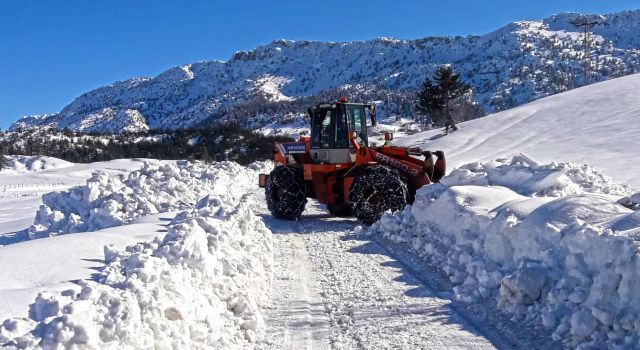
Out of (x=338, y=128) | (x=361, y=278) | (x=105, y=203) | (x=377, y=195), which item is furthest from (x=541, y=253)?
(x=105, y=203)

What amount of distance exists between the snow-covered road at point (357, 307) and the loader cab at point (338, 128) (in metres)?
3.82

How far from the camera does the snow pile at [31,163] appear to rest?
200ft

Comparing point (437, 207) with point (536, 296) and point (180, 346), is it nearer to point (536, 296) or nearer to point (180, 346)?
point (536, 296)

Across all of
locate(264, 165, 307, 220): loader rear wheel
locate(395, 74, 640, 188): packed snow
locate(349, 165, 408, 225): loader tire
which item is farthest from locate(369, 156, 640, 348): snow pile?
locate(395, 74, 640, 188): packed snow

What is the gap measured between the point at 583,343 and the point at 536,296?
1.08 m

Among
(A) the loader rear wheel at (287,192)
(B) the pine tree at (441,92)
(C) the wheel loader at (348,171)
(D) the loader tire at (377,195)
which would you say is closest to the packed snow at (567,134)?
(B) the pine tree at (441,92)

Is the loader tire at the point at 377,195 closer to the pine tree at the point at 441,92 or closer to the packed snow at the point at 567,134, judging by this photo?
the packed snow at the point at 567,134

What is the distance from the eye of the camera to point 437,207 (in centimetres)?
1034

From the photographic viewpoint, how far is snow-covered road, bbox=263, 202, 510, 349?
18.0 ft

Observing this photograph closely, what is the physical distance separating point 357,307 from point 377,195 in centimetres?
580

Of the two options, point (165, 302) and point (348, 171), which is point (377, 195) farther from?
point (165, 302)

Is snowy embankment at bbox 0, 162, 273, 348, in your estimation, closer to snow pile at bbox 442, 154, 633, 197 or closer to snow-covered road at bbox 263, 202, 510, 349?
snow-covered road at bbox 263, 202, 510, 349

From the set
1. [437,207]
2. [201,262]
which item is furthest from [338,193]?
[201,262]

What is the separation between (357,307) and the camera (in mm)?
6547
